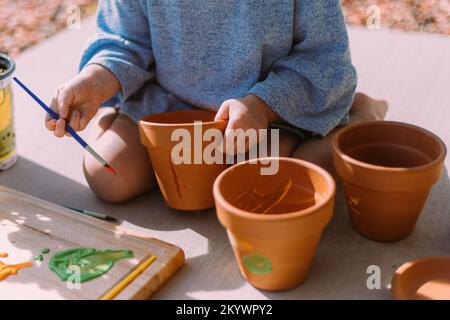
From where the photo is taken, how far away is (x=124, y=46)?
4.42 ft

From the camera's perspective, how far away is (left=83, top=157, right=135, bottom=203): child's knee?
1.25m

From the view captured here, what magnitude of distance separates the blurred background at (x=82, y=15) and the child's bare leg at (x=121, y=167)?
0.87 metres

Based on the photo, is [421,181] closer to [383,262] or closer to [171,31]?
[383,262]

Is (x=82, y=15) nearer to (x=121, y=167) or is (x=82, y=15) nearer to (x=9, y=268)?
(x=121, y=167)

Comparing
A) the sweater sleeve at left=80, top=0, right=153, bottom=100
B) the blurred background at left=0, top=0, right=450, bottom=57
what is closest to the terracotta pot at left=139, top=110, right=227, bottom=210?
the sweater sleeve at left=80, top=0, right=153, bottom=100

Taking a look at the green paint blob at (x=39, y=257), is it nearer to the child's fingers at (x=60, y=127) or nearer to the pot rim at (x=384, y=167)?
the child's fingers at (x=60, y=127)

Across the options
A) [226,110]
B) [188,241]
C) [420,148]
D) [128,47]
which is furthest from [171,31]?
[420,148]

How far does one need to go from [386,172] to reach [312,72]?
26cm

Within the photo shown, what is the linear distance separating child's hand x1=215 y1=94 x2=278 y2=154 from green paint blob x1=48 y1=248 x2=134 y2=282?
0.26m

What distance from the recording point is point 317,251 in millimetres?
1125

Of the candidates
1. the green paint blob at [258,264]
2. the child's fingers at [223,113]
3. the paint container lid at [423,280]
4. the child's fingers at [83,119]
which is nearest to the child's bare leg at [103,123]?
the child's fingers at [83,119]

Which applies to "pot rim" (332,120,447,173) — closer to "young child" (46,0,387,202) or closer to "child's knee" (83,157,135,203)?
"young child" (46,0,387,202)

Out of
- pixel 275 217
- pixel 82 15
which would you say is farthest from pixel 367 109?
pixel 82 15

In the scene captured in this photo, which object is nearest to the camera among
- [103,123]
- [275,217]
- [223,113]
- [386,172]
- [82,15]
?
[275,217]
